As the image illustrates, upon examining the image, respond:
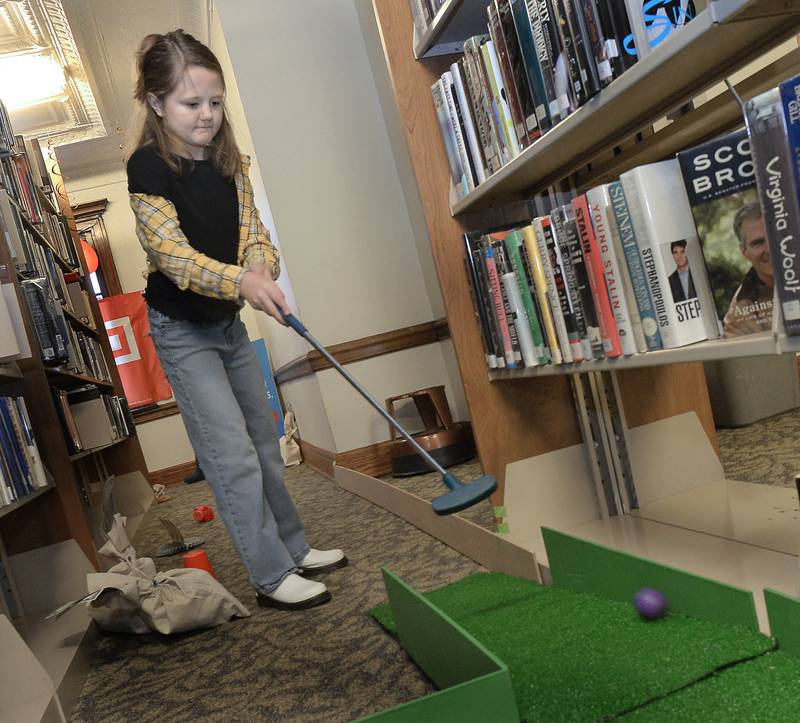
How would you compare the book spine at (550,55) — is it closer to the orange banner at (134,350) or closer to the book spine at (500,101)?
the book spine at (500,101)

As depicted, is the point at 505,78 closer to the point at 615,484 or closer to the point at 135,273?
the point at 615,484

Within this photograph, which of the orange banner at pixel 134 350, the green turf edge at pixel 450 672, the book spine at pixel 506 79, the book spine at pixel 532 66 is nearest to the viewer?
the green turf edge at pixel 450 672

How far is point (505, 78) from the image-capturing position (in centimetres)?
156

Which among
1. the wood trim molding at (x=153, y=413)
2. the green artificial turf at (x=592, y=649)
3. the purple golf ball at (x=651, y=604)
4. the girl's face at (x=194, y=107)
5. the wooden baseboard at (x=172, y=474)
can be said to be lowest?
the wooden baseboard at (x=172, y=474)

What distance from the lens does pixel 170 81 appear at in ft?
5.65

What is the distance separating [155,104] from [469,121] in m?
0.71

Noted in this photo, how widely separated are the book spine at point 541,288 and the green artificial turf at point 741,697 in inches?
29.1

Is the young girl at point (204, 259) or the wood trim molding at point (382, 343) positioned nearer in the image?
the young girl at point (204, 259)

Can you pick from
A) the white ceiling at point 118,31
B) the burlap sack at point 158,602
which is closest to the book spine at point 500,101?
the burlap sack at point 158,602

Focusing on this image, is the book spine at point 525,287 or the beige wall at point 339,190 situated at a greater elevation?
the beige wall at point 339,190

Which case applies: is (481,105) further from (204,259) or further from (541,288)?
(204,259)

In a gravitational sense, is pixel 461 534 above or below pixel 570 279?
below

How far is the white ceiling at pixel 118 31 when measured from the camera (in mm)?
4320

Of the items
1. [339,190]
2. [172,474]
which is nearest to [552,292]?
[339,190]
